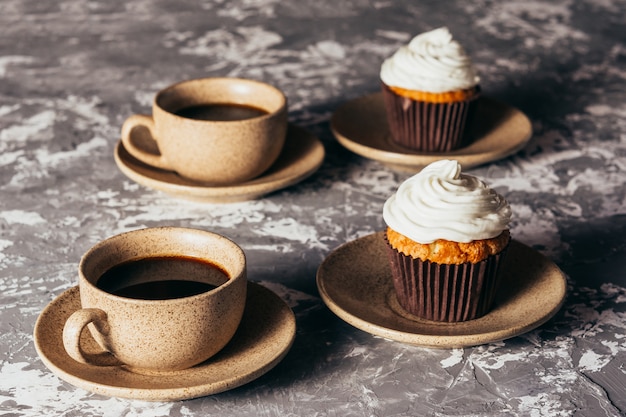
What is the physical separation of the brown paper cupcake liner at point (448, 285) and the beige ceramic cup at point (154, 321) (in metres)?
0.27

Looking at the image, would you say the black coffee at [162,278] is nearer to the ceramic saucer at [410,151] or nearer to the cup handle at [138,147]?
the cup handle at [138,147]

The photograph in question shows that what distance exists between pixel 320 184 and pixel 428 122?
26cm

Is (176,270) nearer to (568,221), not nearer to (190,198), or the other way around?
(190,198)

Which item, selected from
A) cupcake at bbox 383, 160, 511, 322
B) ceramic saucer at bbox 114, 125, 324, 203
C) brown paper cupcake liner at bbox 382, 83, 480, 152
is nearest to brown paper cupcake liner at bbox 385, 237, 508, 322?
cupcake at bbox 383, 160, 511, 322

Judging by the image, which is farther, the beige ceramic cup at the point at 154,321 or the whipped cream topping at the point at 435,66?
the whipped cream topping at the point at 435,66

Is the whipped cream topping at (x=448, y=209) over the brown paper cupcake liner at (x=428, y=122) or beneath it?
over

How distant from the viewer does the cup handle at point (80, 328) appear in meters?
1.26

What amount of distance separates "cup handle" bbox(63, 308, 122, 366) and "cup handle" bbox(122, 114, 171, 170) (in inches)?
27.2

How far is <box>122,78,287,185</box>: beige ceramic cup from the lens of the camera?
1.87 m

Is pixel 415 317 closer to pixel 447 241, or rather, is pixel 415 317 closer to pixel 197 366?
pixel 447 241

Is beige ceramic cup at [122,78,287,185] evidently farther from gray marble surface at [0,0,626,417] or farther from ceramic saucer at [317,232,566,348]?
ceramic saucer at [317,232,566,348]

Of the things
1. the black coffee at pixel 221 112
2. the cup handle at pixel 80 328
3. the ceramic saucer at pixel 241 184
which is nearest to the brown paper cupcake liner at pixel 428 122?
the ceramic saucer at pixel 241 184

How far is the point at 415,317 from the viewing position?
1534mm

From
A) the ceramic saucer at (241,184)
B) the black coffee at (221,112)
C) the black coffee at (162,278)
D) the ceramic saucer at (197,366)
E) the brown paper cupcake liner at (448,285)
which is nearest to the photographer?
the ceramic saucer at (197,366)
